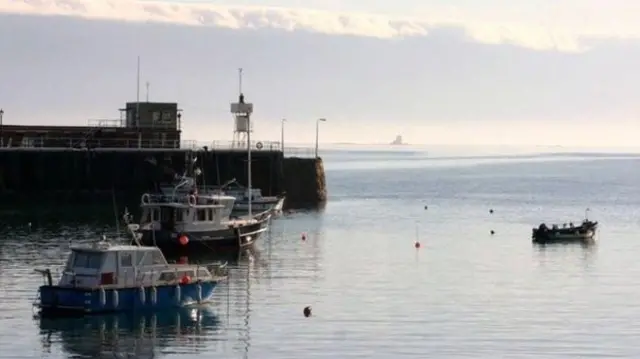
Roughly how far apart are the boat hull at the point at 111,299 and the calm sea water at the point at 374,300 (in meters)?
0.59

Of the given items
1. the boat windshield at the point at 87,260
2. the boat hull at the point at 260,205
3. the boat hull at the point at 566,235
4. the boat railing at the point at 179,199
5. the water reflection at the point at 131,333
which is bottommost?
the water reflection at the point at 131,333

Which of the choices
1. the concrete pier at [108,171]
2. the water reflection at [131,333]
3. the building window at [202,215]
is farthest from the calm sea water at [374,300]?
the concrete pier at [108,171]

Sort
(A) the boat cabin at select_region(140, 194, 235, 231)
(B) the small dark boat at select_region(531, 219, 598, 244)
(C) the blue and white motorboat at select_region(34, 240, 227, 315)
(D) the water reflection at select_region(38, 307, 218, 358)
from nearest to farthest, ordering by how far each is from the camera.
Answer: (D) the water reflection at select_region(38, 307, 218, 358) < (C) the blue and white motorboat at select_region(34, 240, 227, 315) < (A) the boat cabin at select_region(140, 194, 235, 231) < (B) the small dark boat at select_region(531, 219, 598, 244)

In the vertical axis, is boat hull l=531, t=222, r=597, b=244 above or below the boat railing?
below

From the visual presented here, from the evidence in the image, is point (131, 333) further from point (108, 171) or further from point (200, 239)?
point (108, 171)

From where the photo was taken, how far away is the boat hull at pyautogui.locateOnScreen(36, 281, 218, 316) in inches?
2141

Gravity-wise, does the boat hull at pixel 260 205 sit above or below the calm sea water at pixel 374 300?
above

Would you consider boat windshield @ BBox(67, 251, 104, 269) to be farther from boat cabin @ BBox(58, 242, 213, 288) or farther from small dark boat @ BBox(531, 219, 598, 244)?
small dark boat @ BBox(531, 219, 598, 244)

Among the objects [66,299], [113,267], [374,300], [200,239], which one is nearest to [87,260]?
[113,267]

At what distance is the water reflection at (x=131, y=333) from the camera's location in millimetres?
49719

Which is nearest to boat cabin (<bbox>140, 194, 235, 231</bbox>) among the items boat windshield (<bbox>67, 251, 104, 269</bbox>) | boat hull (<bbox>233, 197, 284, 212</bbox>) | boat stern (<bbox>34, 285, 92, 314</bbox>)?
boat windshield (<bbox>67, 251, 104, 269</bbox>)

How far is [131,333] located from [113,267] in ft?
10.9

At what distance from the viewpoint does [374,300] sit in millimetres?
62531

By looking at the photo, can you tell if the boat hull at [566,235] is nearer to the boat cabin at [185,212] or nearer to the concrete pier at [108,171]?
the boat cabin at [185,212]
